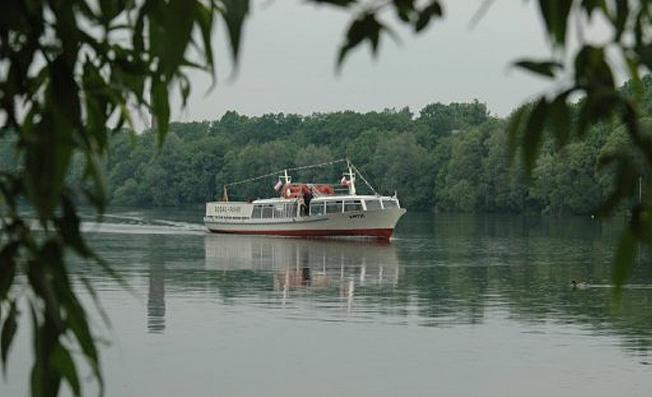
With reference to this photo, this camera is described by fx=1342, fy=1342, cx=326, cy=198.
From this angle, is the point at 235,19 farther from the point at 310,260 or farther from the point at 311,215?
the point at 311,215

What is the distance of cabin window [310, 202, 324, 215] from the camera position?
54844 millimetres

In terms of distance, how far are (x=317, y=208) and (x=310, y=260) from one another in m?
15.0

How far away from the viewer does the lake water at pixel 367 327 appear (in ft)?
56.8

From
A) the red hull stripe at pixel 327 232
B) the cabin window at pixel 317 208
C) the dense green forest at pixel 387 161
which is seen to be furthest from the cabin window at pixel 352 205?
the dense green forest at pixel 387 161

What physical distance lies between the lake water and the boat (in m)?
9.45

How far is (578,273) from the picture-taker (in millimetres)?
34594

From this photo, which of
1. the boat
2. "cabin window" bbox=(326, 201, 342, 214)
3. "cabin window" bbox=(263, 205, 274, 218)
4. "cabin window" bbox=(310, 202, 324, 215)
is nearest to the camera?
the boat

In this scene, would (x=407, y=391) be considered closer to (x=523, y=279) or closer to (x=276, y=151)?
(x=523, y=279)

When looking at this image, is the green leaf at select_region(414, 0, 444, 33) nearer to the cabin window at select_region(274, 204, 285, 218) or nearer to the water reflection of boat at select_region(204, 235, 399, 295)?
the water reflection of boat at select_region(204, 235, 399, 295)

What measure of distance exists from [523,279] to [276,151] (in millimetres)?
83845

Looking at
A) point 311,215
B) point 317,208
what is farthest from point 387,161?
point 311,215

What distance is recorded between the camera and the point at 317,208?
55219mm

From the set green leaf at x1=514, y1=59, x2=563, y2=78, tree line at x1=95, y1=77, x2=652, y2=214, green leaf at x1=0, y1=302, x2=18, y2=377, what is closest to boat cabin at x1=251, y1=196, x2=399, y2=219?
tree line at x1=95, y1=77, x2=652, y2=214

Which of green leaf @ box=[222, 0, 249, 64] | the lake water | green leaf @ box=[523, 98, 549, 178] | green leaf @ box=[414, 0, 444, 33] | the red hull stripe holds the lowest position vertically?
the lake water
